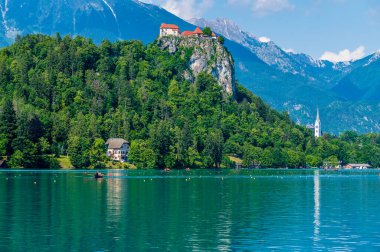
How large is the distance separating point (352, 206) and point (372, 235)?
27.9 metres

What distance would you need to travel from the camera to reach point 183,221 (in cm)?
6819

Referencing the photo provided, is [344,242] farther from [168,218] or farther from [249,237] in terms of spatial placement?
[168,218]

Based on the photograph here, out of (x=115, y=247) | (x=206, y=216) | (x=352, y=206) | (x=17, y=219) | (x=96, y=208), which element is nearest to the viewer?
(x=115, y=247)

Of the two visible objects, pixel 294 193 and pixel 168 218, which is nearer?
pixel 168 218

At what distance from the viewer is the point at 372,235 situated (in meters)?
60.9

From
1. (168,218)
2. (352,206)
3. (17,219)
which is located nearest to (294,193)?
(352,206)

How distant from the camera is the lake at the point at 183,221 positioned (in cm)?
5472

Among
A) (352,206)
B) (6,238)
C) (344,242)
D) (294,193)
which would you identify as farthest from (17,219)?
(294,193)

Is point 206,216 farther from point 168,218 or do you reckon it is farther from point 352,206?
point 352,206

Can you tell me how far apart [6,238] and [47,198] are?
117 ft

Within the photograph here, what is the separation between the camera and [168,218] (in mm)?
70750

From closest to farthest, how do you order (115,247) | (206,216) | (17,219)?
(115,247)
(17,219)
(206,216)

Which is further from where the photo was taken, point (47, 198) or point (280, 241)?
point (47, 198)

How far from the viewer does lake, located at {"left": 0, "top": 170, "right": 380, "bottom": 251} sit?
5472cm
